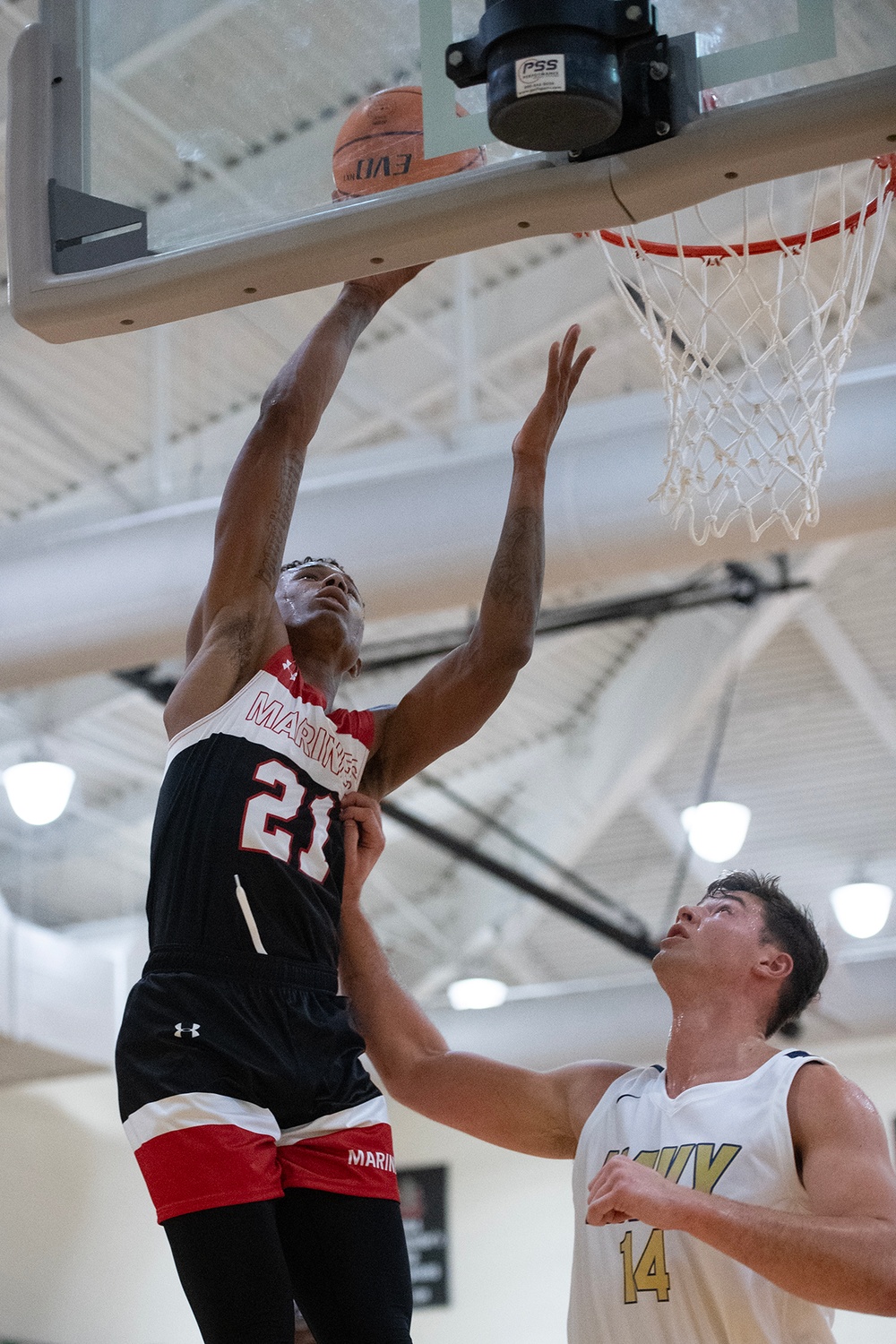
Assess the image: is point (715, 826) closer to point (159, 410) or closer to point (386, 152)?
point (159, 410)

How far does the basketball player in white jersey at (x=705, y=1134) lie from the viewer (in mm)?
3037

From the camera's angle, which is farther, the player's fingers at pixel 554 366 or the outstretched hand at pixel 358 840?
the player's fingers at pixel 554 366

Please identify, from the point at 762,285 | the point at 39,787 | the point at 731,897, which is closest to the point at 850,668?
the point at 39,787

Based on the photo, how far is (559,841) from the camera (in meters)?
13.1

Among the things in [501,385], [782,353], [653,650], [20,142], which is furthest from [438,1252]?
[20,142]

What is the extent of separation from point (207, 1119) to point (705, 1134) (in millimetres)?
1072

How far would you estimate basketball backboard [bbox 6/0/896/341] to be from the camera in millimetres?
2795

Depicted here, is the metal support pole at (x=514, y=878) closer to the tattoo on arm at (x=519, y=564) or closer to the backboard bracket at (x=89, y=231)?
the tattoo on arm at (x=519, y=564)

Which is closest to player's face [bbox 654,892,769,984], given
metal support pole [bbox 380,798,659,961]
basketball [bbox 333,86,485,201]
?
basketball [bbox 333,86,485,201]

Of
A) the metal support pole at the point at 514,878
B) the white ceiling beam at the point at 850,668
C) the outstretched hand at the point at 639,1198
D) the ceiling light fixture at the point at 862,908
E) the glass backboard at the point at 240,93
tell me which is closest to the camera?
the outstretched hand at the point at 639,1198

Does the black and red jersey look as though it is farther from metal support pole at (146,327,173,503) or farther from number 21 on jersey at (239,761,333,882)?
metal support pole at (146,327,173,503)

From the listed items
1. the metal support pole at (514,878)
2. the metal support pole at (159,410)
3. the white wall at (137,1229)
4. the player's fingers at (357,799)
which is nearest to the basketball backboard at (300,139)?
the player's fingers at (357,799)

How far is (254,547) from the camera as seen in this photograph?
3496 millimetres

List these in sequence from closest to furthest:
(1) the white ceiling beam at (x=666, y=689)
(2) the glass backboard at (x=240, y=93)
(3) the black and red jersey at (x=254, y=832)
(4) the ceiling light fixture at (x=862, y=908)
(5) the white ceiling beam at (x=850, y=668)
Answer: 1. (2) the glass backboard at (x=240, y=93)
2. (3) the black and red jersey at (x=254, y=832)
3. (1) the white ceiling beam at (x=666, y=689)
4. (4) the ceiling light fixture at (x=862, y=908)
5. (5) the white ceiling beam at (x=850, y=668)
